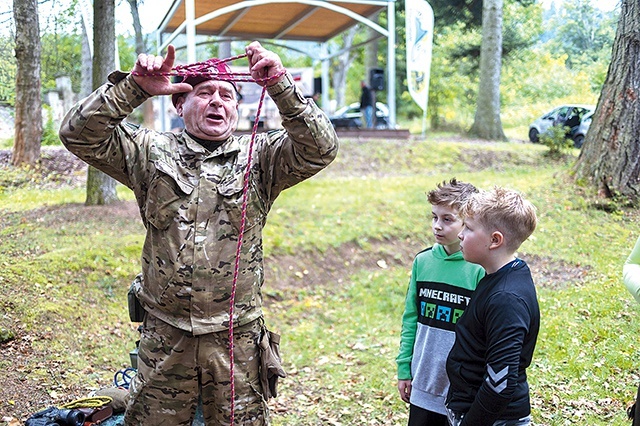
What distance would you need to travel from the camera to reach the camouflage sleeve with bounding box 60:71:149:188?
2188 millimetres

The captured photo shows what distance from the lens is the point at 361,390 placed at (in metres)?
4.46

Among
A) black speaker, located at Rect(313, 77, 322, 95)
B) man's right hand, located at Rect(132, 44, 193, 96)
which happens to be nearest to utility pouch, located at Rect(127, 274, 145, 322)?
man's right hand, located at Rect(132, 44, 193, 96)

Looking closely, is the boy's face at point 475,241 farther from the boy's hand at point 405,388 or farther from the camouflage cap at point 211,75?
the camouflage cap at point 211,75

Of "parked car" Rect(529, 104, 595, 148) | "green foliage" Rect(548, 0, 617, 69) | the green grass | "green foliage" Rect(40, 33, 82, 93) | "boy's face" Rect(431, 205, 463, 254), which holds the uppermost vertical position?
"green foliage" Rect(548, 0, 617, 69)

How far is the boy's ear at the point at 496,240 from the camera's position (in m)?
2.16

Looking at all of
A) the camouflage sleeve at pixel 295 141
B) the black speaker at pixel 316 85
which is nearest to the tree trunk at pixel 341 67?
the black speaker at pixel 316 85

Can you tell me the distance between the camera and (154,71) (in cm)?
223

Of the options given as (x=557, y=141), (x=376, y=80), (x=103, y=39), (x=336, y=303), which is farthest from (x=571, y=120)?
(x=103, y=39)

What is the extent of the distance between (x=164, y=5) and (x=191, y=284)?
6972 mm

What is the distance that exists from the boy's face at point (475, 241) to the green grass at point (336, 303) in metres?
1.90

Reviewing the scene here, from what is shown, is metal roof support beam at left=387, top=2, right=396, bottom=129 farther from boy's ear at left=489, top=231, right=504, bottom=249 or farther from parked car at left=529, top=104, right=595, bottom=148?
boy's ear at left=489, top=231, right=504, bottom=249

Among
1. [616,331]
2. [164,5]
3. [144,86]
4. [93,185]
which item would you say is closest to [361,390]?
[616,331]

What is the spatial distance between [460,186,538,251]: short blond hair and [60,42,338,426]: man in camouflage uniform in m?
0.61

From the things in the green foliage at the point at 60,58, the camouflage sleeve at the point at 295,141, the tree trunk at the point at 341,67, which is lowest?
the camouflage sleeve at the point at 295,141
